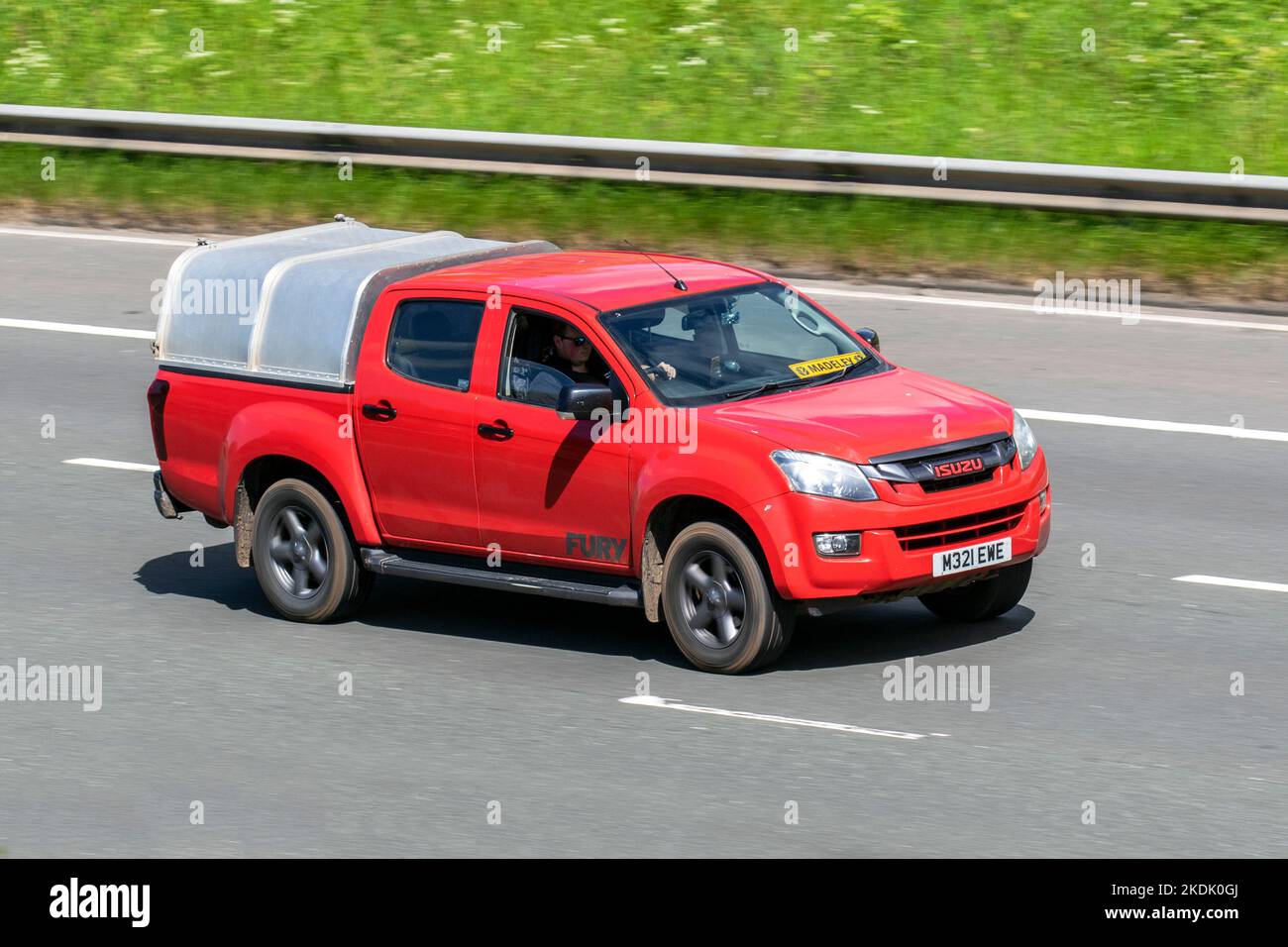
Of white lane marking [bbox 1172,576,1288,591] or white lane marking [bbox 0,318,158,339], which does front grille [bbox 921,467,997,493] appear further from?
white lane marking [bbox 0,318,158,339]

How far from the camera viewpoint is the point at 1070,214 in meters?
16.8

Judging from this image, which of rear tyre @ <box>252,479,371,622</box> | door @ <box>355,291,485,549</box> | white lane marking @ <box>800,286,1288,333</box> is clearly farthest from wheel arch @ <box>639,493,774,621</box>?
white lane marking @ <box>800,286,1288,333</box>

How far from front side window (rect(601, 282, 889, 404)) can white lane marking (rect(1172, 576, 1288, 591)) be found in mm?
1930

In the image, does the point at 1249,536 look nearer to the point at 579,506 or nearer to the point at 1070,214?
the point at 579,506

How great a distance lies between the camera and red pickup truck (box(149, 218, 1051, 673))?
9.20m

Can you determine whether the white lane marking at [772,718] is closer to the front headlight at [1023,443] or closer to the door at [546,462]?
the door at [546,462]

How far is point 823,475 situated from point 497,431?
1.71 metres

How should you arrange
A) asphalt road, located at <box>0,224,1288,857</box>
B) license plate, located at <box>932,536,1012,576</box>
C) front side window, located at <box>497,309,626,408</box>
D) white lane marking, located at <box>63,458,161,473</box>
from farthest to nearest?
white lane marking, located at <box>63,458,161,473</box>, front side window, located at <box>497,309,626,408</box>, license plate, located at <box>932,536,1012,576</box>, asphalt road, located at <box>0,224,1288,857</box>

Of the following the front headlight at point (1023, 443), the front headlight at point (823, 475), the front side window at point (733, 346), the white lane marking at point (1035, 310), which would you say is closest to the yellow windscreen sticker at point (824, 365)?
the front side window at point (733, 346)

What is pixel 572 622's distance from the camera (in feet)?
34.9

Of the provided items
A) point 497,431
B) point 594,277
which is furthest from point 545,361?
point 594,277

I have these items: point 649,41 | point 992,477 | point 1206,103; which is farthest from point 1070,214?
point 992,477

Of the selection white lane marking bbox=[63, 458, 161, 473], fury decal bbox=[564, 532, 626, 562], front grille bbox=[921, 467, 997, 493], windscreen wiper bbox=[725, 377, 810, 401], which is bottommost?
white lane marking bbox=[63, 458, 161, 473]

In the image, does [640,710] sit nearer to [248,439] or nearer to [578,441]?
[578,441]
